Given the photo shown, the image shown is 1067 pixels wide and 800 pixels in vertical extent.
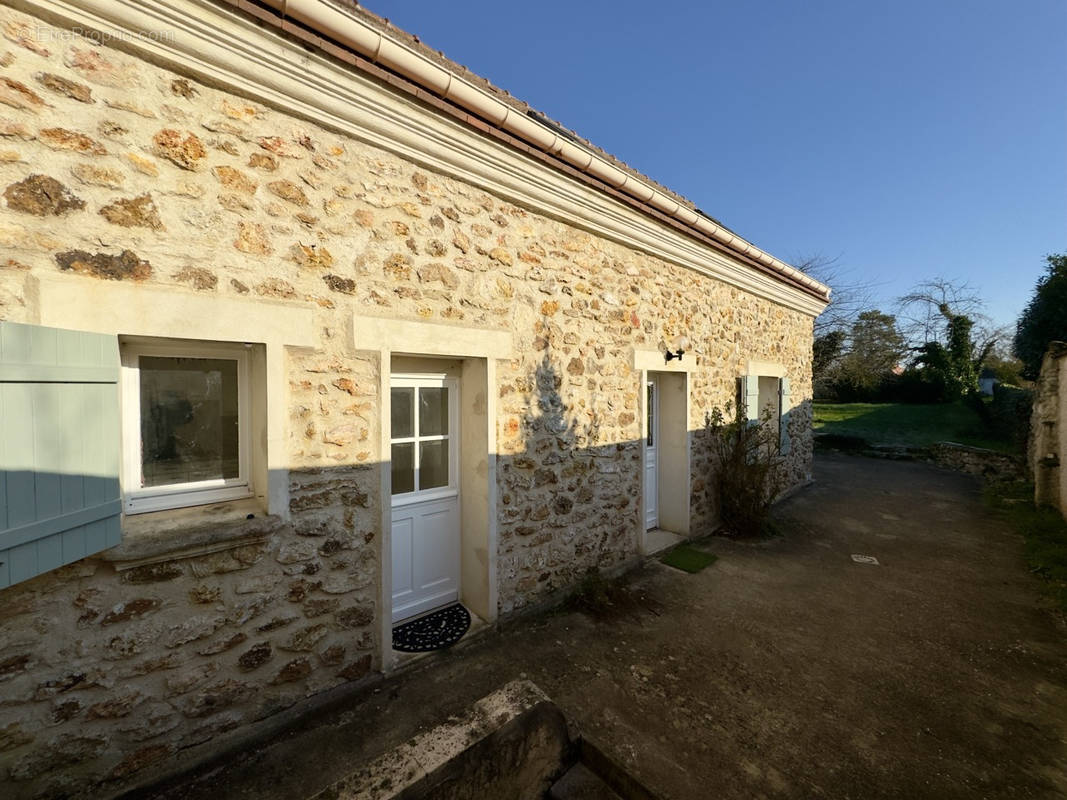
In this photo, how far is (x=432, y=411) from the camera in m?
3.46

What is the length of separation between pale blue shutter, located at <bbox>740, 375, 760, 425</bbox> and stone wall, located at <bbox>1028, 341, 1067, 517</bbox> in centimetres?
409

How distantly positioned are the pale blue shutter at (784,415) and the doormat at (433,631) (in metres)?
5.95

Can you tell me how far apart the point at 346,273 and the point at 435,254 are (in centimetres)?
64

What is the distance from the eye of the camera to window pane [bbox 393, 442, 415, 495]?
3256 mm

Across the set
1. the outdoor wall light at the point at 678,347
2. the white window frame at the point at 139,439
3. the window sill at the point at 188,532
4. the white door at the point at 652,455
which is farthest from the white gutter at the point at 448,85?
the window sill at the point at 188,532

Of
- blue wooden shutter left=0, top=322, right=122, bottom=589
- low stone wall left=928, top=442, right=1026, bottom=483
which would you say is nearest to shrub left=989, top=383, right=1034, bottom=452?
low stone wall left=928, top=442, right=1026, bottom=483

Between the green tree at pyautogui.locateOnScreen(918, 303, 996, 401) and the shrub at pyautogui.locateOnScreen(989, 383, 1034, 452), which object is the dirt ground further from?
the green tree at pyautogui.locateOnScreen(918, 303, 996, 401)

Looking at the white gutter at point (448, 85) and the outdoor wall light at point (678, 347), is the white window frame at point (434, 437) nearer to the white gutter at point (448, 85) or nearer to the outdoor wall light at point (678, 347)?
the white gutter at point (448, 85)

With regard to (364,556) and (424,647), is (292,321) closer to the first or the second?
(364,556)

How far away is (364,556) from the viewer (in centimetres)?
273

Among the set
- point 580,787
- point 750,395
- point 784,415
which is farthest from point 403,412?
point 784,415

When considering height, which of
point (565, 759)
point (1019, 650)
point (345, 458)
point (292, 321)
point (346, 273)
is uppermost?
point (346, 273)

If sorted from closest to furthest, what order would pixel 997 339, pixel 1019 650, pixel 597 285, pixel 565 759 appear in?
pixel 565 759, pixel 1019 650, pixel 597 285, pixel 997 339

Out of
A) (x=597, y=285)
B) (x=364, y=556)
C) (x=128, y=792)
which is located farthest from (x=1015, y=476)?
(x=128, y=792)
